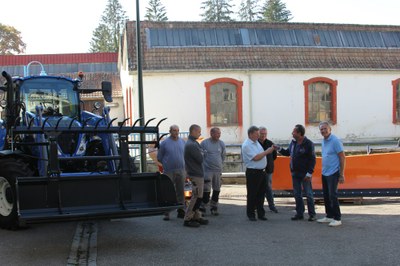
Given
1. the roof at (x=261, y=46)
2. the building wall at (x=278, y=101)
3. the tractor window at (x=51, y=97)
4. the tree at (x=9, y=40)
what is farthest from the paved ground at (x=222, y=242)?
the tree at (x=9, y=40)

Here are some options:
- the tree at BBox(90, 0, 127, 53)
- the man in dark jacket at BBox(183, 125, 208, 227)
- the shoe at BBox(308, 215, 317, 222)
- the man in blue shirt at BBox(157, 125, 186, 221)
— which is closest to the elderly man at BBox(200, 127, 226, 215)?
the man in blue shirt at BBox(157, 125, 186, 221)

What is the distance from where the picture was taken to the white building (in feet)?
77.0

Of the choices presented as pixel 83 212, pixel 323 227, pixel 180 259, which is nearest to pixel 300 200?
pixel 323 227

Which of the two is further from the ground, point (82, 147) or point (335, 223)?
point (82, 147)

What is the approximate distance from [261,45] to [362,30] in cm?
618

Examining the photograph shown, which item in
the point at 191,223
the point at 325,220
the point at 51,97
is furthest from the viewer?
the point at 51,97

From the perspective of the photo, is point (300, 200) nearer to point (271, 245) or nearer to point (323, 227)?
point (323, 227)

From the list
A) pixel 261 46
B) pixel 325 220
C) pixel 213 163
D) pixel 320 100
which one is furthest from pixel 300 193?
pixel 261 46

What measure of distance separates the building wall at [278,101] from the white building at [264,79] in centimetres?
5

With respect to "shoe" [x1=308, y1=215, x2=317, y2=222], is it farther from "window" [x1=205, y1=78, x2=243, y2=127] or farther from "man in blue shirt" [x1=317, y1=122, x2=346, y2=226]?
"window" [x1=205, y1=78, x2=243, y2=127]

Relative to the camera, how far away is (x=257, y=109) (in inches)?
957

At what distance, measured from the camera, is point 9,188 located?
8031 mm

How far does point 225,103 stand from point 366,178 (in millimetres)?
13247

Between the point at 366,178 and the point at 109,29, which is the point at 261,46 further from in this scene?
the point at 109,29
